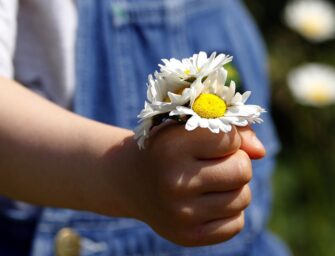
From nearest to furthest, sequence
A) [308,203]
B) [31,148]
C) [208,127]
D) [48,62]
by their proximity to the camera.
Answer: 1. [208,127]
2. [31,148]
3. [48,62]
4. [308,203]

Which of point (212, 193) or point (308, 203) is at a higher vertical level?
point (212, 193)

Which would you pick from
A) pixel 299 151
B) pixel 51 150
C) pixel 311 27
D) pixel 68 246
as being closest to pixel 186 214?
pixel 51 150

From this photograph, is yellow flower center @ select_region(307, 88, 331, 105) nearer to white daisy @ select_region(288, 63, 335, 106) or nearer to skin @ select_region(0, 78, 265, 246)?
white daisy @ select_region(288, 63, 335, 106)

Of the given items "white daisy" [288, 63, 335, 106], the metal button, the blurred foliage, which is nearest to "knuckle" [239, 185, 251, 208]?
the metal button

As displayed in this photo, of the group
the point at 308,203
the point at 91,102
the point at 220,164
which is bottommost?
the point at 308,203

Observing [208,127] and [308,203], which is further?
[308,203]

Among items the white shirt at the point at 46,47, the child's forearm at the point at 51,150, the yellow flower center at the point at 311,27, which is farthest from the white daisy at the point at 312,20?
the child's forearm at the point at 51,150

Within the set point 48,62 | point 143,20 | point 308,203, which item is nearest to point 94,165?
point 48,62

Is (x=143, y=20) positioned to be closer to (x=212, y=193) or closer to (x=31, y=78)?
(x=31, y=78)
